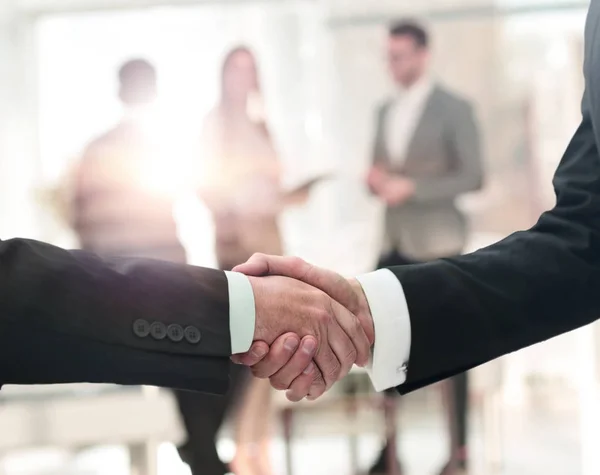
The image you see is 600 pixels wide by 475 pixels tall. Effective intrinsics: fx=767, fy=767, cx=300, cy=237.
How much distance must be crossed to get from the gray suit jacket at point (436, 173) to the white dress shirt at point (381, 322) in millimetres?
1832

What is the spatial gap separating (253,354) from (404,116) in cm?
216

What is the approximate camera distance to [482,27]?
3160mm

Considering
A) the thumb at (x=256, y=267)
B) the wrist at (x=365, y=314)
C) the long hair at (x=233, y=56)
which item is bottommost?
the wrist at (x=365, y=314)

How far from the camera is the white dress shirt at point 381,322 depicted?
1032mm

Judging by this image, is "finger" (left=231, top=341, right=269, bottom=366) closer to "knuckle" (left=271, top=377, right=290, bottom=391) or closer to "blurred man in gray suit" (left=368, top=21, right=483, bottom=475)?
"knuckle" (left=271, top=377, right=290, bottom=391)

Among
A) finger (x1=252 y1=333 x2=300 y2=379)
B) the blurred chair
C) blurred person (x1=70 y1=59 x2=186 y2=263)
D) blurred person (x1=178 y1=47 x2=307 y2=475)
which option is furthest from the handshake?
blurred person (x1=70 y1=59 x2=186 y2=263)

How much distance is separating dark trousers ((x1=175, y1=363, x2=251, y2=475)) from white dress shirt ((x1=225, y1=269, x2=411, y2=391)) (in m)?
1.67

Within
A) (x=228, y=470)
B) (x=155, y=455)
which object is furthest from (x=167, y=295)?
(x=228, y=470)

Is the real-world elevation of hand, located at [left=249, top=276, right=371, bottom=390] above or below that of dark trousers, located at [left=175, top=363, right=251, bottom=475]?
above

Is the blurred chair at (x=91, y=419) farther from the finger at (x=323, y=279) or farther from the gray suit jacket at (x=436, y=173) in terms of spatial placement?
the finger at (x=323, y=279)

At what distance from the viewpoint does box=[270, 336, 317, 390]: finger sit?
114cm

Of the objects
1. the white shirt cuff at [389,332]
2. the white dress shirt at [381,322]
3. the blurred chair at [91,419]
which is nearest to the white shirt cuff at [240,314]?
the white dress shirt at [381,322]

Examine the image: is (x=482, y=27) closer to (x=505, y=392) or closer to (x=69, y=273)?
(x=505, y=392)

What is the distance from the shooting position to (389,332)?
3.75 feet
